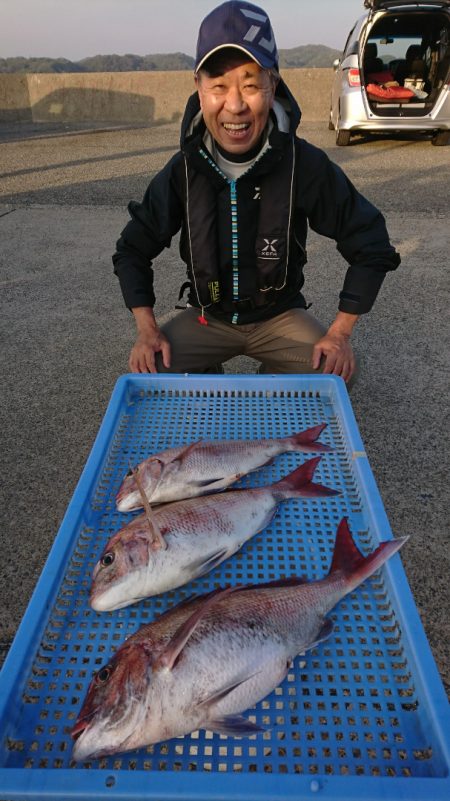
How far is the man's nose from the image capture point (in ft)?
7.09

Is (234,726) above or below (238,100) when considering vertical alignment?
below

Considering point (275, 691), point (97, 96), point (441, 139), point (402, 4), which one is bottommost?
point (275, 691)

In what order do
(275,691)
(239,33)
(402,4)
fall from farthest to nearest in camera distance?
(402,4)
(239,33)
(275,691)

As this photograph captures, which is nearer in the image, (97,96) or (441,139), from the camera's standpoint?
(441,139)

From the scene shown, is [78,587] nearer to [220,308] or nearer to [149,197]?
[220,308]

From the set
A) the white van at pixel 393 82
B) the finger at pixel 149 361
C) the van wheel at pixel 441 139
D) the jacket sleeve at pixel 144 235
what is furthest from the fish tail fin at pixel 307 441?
the van wheel at pixel 441 139

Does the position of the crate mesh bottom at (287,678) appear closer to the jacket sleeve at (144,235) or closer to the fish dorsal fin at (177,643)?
the fish dorsal fin at (177,643)

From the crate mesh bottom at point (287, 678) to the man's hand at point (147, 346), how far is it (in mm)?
793

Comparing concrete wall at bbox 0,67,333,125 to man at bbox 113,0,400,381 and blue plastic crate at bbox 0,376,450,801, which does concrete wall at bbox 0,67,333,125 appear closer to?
man at bbox 113,0,400,381

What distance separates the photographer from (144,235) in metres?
2.68

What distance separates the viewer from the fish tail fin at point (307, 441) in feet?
6.38

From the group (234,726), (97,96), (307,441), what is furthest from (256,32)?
(97,96)

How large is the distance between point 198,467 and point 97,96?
1635 cm

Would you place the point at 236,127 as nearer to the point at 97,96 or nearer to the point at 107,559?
the point at 107,559
